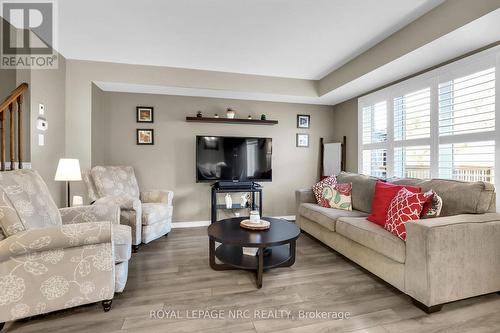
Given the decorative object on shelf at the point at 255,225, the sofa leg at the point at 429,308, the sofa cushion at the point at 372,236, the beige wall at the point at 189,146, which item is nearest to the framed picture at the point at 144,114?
the beige wall at the point at 189,146

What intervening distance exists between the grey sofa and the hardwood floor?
12 centimetres

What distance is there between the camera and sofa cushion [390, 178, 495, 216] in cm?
200

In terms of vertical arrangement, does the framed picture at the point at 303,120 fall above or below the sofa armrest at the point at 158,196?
above

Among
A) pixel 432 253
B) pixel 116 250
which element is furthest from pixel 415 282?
pixel 116 250

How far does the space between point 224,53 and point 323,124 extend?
248 centimetres

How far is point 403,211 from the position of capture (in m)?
2.12

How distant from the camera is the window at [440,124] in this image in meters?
2.37

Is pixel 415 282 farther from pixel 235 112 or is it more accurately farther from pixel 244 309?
pixel 235 112

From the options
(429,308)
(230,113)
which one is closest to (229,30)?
(230,113)

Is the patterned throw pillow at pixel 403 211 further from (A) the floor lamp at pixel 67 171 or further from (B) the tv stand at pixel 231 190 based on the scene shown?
(A) the floor lamp at pixel 67 171

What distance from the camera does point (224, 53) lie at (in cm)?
311

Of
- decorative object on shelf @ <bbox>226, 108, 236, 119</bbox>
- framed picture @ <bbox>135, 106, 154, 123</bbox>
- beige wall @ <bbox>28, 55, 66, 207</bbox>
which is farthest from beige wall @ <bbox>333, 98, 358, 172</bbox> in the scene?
beige wall @ <bbox>28, 55, 66, 207</bbox>

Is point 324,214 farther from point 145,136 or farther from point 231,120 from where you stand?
point 145,136

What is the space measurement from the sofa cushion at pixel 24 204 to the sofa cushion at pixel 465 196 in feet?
10.6
